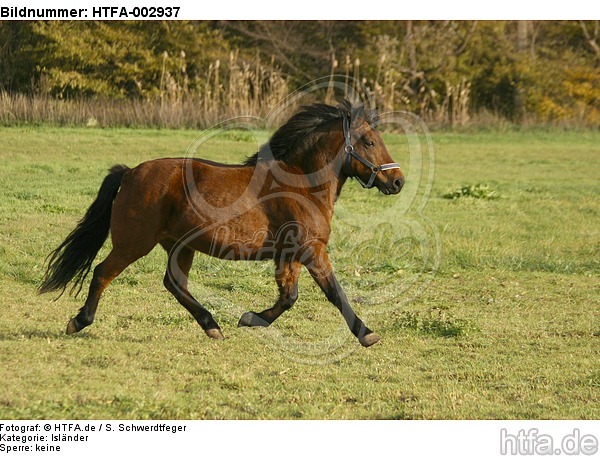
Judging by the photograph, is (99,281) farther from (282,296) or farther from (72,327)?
(282,296)

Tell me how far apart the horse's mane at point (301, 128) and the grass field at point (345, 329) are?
1.39 m

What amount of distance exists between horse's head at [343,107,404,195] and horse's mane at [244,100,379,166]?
60mm

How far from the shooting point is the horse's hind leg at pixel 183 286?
6809 millimetres

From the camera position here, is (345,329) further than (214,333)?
Yes

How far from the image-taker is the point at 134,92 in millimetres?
23578

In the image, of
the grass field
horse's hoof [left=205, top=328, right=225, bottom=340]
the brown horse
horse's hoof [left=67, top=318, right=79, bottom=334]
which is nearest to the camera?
the grass field

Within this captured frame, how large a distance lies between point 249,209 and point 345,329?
1381 millimetres

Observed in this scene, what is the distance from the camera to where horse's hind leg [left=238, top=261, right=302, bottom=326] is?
22.4 ft

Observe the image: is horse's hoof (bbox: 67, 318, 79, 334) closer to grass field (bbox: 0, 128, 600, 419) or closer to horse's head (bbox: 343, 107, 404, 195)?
grass field (bbox: 0, 128, 600, 419)

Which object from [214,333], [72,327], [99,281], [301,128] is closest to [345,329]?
[214,333]

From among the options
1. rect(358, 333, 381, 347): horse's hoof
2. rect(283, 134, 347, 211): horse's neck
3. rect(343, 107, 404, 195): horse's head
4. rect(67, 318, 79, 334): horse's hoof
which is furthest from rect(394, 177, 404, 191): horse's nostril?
rect(67, 318, 79, 334): horse's hoof

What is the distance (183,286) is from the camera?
691 centimetres

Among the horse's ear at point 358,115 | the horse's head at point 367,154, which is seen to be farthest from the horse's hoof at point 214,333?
the horse's ear at point 358,115

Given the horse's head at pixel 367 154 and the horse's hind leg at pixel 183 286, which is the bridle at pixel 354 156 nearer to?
the horse's head at pixel 367 154
